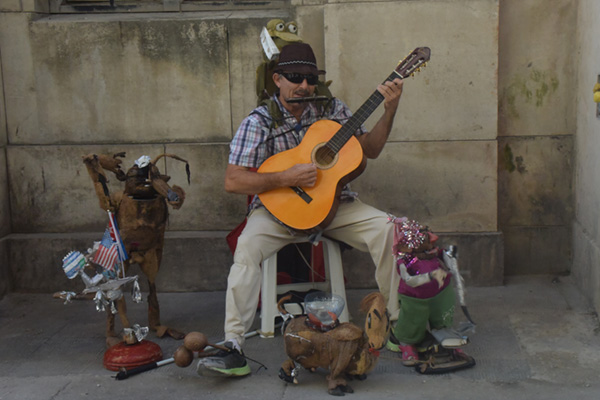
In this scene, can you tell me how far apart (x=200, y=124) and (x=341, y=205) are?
4.50ft

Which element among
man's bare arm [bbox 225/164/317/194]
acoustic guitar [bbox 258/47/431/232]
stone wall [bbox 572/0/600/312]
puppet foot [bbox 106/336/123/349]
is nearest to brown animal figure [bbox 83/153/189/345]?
puppet foot [bbox 106/336/123/349]

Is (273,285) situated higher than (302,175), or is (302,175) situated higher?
(302,175)

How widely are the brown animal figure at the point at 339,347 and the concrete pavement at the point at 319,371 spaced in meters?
0.10

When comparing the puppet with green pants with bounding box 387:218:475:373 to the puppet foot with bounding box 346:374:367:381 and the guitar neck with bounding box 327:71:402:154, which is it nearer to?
the puppet foot with bounding box 346:374:367:381

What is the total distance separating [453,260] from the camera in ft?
12.5

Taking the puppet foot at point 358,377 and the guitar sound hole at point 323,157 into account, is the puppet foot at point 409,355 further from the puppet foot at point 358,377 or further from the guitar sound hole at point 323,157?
the guitar sound hole at point 323,157

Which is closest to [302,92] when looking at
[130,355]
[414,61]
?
[414,61]

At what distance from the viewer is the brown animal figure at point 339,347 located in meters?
3.67

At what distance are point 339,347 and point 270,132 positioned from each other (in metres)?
1.33

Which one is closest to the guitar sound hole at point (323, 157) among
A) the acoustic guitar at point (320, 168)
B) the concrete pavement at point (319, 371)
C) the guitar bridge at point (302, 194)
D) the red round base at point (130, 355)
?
the acoustic guitar at point (320, 168)

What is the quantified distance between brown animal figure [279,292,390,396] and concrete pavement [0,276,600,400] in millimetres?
100

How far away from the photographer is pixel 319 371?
397 centimetres

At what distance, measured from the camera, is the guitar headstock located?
4.05 metres

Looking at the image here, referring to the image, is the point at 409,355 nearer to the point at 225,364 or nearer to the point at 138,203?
the point at 225,364
